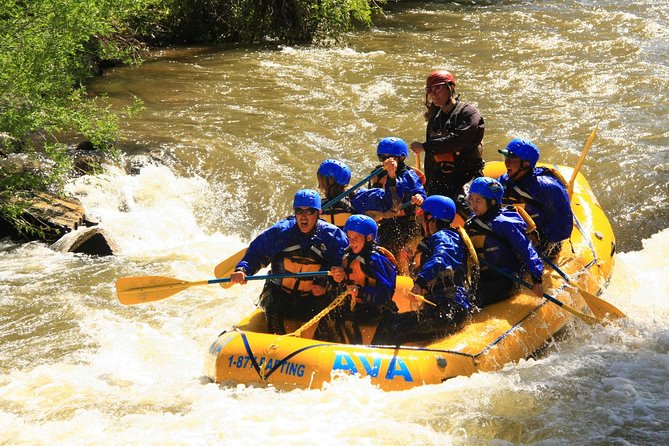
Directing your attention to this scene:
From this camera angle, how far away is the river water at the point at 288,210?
5.29m

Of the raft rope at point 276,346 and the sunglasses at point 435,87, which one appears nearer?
the raft rope at point 276,346

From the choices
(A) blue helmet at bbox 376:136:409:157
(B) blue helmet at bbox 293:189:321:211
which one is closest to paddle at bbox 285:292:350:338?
(B) blue helmet at bbox 293:189:321:211

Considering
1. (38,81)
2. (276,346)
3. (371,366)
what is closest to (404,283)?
(371,366)

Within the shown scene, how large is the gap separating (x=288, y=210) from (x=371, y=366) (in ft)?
14.5

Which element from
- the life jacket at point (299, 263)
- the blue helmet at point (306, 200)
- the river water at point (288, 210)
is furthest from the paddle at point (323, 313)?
the blue helmet at point (306, 200)

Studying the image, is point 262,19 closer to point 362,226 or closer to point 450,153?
A: point 450,153

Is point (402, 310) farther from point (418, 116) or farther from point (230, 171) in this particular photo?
point (418, 116)

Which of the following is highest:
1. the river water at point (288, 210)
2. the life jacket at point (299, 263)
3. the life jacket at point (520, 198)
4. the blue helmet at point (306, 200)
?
the blue helmet at point (306, 200)

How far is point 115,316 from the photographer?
7.42m

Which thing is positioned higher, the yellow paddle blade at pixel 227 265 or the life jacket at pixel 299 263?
the life jacket at pixel 299 263

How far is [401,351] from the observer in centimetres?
552

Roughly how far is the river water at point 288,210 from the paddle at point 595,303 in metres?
0.13

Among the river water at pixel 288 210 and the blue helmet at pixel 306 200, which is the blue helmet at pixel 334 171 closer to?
the blue helmet at pixel 306 200

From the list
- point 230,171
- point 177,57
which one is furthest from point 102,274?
point 177,57
